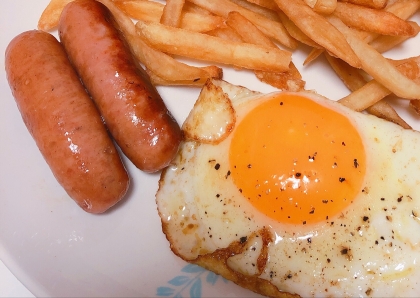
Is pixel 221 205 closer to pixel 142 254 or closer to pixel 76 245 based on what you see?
pixel 142 254

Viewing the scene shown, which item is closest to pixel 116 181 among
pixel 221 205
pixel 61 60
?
Result: pixel 221 205

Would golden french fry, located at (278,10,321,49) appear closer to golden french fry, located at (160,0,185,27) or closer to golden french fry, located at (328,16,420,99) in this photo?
golden french fry, located at (328,16,420,99)

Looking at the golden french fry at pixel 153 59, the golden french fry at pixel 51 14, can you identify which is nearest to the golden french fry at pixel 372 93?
the golden french fry at pixel 153 59

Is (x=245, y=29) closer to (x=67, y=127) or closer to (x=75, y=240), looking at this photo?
(x=67, y=127)

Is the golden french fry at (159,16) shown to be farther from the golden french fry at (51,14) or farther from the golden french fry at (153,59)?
the golden french fry at (51,14)

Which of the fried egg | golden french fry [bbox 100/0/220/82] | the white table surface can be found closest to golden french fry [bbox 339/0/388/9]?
the fried egg

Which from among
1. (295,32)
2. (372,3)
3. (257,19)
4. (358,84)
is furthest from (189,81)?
(372,3)
